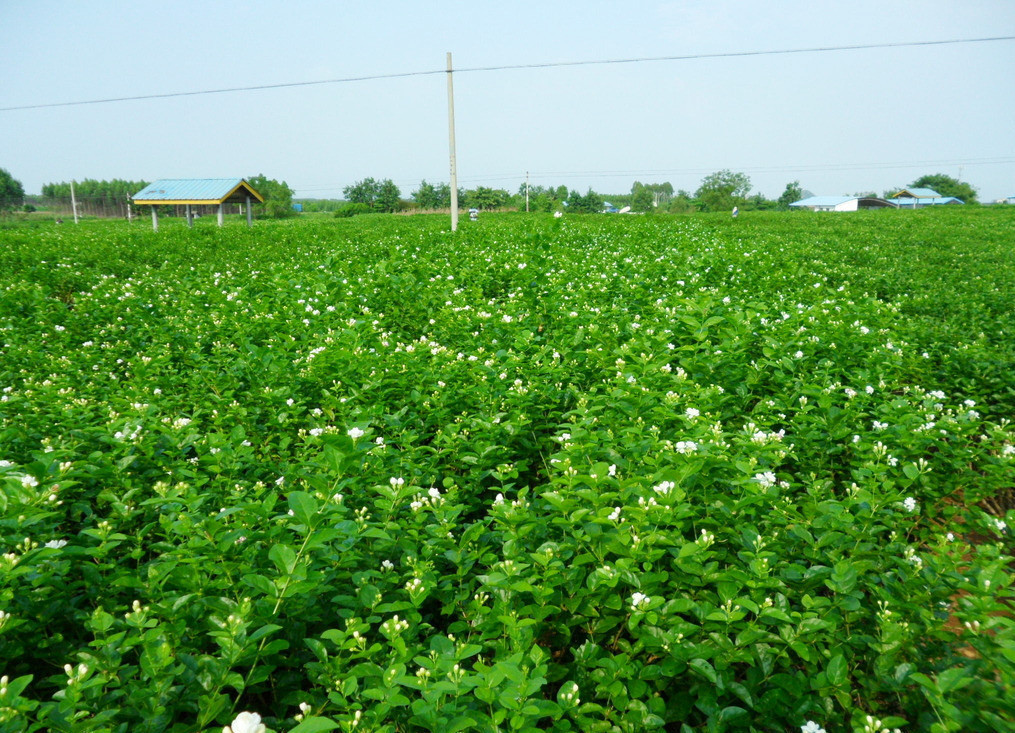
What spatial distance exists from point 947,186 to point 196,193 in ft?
360

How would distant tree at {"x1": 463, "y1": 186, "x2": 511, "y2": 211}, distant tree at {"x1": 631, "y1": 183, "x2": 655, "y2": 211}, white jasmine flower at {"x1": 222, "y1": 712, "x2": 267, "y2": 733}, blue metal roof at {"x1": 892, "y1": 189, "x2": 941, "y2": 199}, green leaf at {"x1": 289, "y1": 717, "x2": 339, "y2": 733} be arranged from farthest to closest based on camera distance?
distant tree at {"x1": 631, "y1": 183, "x2": 655, "y2": 211}, blue metal roof at {"x1": 892, "y1": 189, "x2": 941, "y2": 199}, distant tree at {"x1": 463, "y1": 186, "x2": 511, "y2": 211}, green leaf at {"x1": 289, "y1": 717, "x2": 339, "y2": 733}, white jasmine flower at {"x1": 222, "y1": 712, "x2": 267, "y2": 733}

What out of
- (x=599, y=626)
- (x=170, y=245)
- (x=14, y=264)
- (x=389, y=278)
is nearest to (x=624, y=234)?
(x=389, y=278)

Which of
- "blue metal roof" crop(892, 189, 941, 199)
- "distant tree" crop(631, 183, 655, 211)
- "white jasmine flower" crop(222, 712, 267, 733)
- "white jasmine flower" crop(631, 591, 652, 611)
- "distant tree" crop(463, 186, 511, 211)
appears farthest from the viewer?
"distant tree" crop(631, 183, 655, 211)

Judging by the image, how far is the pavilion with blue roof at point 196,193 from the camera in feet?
91.0

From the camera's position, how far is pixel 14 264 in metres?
10.2

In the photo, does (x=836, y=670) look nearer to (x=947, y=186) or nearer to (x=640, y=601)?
(x=640, y=601)

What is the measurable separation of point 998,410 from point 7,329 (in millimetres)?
8431

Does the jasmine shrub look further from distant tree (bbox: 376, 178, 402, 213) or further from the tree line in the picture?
distant tree (bbox: 376, 178, 402, 213)

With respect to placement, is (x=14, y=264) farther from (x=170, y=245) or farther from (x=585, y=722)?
(x=585, y=722)

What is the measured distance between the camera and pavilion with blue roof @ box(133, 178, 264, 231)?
1093 inches

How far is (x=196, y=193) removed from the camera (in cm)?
2877

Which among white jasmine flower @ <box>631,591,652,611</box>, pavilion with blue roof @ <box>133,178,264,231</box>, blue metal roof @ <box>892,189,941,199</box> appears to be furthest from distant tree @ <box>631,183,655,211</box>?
white jasmine flower @ <box>631,591,652,611</box>

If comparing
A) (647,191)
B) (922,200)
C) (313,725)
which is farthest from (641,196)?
(313,725)

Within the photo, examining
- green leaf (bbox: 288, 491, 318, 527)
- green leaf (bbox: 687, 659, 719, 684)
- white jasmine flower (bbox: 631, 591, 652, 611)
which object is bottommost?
green leaf (bbox: 687, 659, 719, 684)
